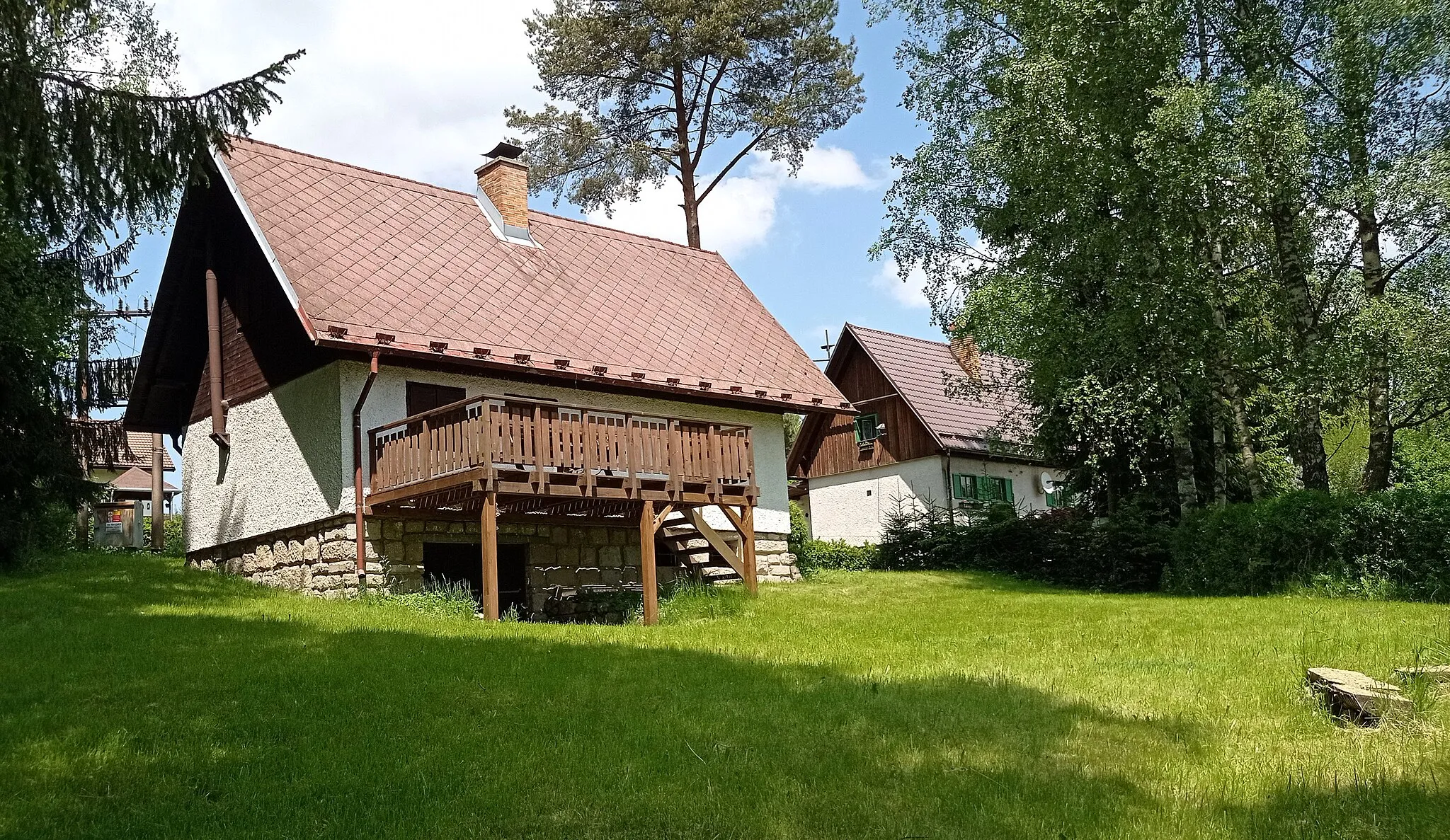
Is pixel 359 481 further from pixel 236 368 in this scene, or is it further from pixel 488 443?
pixel 236 368

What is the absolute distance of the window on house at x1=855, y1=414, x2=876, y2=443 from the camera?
31.9 m

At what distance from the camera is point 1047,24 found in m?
20.3

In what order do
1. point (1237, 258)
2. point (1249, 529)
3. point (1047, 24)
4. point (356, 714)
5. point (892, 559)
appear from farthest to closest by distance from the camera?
point (892, 559), point (1237, 258), point (1047, 24), point (1249, 529), point (356, 714)

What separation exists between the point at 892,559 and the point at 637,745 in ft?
64.3

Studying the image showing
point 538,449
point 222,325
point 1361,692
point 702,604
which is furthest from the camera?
point 222,325

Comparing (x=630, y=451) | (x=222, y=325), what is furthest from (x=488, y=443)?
(x=222, y=325)

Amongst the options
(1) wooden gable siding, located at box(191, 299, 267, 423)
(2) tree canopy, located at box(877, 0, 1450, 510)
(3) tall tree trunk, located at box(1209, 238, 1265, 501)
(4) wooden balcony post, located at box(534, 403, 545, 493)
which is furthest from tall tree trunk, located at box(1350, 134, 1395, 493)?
(1) wooden gable siding, located at box(191, 299, 267, 423)

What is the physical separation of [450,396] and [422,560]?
2336 millimetres

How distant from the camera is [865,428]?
105ft

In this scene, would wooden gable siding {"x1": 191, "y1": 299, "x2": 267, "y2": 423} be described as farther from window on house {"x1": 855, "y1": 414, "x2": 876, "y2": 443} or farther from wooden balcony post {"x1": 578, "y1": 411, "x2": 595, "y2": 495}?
window on house {"x1": 855, "y1": 414, "x2": 876, "y2": 443}

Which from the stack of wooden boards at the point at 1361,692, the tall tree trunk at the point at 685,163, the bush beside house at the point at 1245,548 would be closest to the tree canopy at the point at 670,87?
the tall tree trunk at the point at 685,163

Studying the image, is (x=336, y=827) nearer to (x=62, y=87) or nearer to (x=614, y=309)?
(x=62, y=87)

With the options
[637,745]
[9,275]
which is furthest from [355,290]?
[637,745]

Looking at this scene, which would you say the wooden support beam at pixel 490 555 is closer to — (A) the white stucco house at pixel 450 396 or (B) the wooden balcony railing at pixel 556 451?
(A) the white stucco house at pixel 450 396
